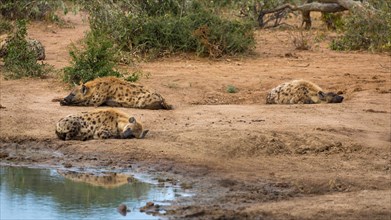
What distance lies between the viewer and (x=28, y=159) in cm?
974

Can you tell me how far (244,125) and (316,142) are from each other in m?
1.05

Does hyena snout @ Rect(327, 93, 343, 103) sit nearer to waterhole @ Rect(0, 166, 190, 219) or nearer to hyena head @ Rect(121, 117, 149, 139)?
hyena head @ Rect(121, 117, 149, 139)

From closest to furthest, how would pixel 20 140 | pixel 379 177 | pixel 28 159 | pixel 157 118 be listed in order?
pixel 379 177
pixel 28 159
pixel 20 140
pixel 157 118

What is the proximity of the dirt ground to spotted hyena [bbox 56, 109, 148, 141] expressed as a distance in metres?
0.13

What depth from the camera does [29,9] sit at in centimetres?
1980

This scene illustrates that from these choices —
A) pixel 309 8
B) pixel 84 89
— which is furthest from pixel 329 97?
pixel 309 8

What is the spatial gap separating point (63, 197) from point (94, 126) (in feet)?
5.64

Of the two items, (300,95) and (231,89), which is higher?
(300,95)

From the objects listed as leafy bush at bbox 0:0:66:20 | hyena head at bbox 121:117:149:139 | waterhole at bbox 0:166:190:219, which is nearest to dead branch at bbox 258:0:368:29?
leafy bush at bbox 0:0:66:20

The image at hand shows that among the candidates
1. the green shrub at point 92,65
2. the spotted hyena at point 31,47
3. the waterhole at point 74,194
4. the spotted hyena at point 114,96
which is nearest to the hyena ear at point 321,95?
the spotted hyena at point 114,96

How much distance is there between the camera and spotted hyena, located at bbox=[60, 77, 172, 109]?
11617 millimetres

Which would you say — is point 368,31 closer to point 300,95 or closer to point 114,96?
point 300,95

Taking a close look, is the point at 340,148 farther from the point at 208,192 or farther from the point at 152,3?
the point at 152,3

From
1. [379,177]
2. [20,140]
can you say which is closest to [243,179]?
[379,177]
